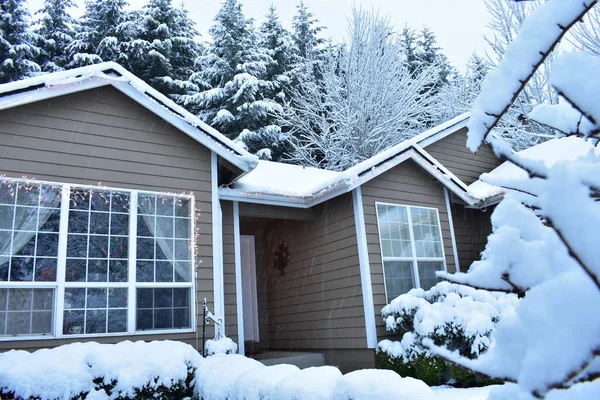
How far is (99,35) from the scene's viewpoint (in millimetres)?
20672

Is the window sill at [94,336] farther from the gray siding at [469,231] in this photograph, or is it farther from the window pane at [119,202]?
the gray siding at [469,231]

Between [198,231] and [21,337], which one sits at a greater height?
[198,231]

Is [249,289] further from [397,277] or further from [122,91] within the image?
[122,91]

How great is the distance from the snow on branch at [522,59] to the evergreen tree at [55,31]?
21.5 m

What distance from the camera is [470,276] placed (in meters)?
0.94

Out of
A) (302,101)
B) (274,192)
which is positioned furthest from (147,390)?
(302,101)

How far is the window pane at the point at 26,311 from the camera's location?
5355 mm

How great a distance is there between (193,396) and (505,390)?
4.45m

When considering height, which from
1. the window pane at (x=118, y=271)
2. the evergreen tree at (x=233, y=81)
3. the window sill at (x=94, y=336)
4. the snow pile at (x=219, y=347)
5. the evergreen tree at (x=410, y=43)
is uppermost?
the evergreen tree at (x=410, y=43)

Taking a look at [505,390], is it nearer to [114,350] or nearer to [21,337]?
[114,350]

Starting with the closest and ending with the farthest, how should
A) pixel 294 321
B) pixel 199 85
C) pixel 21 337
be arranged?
pixel 21 337 < pixel 294 321 < pixel 199 85

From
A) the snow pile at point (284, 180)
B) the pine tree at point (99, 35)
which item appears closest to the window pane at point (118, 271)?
the snow pile at point (284, 180)

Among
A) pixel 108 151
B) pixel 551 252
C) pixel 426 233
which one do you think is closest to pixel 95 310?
pixel 108 151

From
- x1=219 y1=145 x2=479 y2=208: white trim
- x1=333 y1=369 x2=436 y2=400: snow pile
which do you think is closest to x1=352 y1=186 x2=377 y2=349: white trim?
x1=219 y1=145 x2=479 y2=208: white trim
